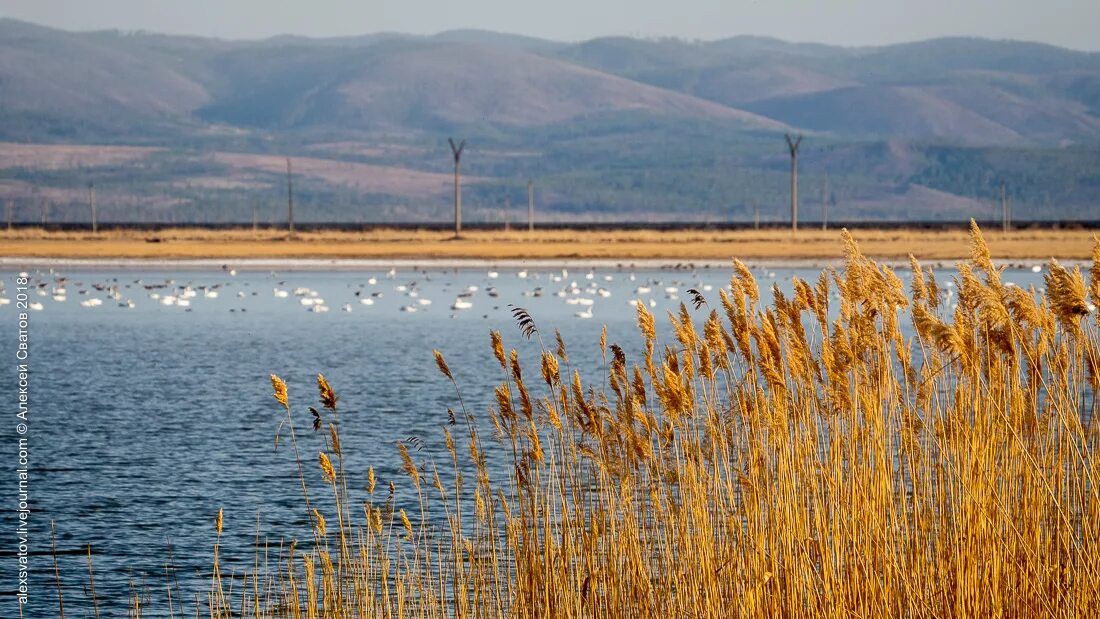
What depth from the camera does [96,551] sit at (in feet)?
32.1

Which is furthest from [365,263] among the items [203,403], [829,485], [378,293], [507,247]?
[829,485]

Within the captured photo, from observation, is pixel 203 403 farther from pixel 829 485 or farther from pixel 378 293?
pixel 378 293

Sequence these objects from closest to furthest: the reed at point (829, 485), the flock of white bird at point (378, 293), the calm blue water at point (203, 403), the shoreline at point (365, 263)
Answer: the reed at point (829, 485) → the calm blue water at point (203, 403) → the flock of white bird at point (378, 293) → the shoreline at point (365, 263)

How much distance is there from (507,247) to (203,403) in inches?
1862

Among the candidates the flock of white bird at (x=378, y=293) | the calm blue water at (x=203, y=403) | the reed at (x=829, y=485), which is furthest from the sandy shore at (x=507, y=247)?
the reed at (x=829, y=485)

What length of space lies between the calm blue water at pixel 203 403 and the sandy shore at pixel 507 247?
1431 centimetres

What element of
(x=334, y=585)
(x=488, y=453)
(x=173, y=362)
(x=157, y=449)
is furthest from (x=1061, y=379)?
(x=173, y=362)

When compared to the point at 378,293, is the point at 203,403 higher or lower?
higher

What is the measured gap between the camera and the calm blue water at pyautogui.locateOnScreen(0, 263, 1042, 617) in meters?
9.98

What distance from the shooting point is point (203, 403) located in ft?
57.9

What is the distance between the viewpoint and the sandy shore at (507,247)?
2152 inches

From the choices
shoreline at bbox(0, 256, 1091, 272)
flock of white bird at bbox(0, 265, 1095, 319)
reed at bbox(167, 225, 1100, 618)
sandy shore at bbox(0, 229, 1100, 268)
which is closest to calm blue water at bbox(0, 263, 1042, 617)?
flock of white bird at bbox(0, 265, 1095, 319)

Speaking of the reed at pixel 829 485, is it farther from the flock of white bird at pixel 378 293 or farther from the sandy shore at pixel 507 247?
the sandy shore at pixel 507 247

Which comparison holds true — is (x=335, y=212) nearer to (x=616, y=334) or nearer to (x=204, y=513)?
(x=616, y=334)
